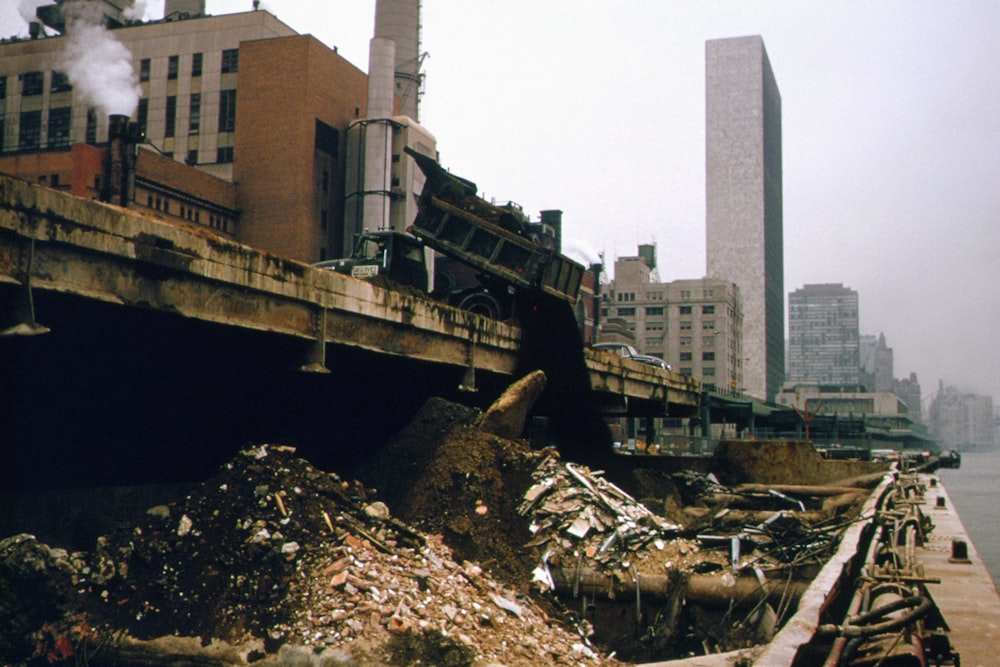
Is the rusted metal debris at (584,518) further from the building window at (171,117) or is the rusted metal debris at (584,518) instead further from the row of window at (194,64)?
the building window at (171,117)

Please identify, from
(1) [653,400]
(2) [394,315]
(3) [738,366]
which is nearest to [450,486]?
(2) [394,315]

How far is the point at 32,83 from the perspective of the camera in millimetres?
77250

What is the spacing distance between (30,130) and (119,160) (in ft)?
118

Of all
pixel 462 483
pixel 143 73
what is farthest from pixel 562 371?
pixel 143 73

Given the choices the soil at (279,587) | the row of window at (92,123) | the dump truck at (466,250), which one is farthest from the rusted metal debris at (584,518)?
the row of window at (92,123)

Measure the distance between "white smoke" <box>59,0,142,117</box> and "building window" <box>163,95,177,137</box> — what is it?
3025 millimetres

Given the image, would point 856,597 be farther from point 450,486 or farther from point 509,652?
point 450,486

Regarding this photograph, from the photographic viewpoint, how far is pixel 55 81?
7631cm

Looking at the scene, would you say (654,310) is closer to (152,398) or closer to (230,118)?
(230,118)

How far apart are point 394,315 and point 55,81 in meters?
73.0

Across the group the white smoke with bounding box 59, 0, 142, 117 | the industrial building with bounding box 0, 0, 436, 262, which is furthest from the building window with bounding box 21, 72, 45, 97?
the white smoke with bounding box 59, 0, 142, 117

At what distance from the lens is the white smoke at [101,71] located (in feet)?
253

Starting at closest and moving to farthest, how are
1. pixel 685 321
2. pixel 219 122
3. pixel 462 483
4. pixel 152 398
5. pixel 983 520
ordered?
1. pixel 152 398
2. pixel 462 483
3. pixel 983 520
4. pixel 219 122
5. pixel 685 321

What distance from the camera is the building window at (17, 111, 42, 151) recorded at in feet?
251
